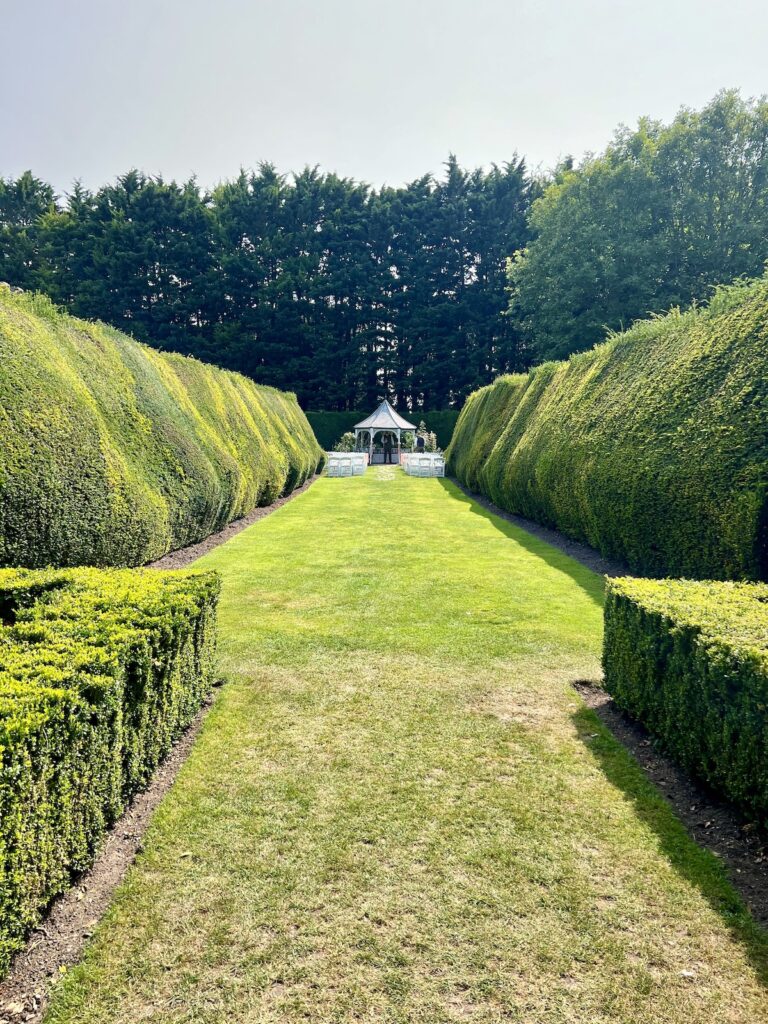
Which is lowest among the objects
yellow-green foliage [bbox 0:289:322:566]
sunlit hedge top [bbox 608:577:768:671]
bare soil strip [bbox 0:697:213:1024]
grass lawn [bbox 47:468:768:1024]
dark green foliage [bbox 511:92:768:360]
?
bare soil strip [bbox 0:697:213:1024]

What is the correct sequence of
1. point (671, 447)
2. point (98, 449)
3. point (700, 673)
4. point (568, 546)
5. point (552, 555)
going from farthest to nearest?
point (568, 546)
point (552, 555)
point (671, 447)
point (98, 449)
point (700, 673)

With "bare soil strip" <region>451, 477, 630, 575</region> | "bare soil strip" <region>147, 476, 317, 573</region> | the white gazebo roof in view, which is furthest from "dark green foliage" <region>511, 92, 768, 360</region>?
"bare soil strip" <region>147, 476, 317, 573</region>

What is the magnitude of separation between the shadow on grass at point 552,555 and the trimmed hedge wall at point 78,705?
5.30 m

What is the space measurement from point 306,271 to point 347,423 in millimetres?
13794

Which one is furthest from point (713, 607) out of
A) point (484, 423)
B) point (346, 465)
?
point (346, 465)

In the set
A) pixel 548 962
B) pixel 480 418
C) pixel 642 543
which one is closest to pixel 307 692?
pixel 548 962

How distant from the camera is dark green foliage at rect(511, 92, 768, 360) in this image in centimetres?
2533

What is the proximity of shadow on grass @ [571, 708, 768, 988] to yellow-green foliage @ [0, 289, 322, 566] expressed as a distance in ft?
18.4

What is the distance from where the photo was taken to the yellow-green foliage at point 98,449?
5.75m

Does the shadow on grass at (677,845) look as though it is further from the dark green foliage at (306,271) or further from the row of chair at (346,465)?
the dark green foliage at (306,271)

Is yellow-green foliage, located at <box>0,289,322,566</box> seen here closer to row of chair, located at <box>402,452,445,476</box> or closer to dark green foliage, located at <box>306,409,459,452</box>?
row of chair, located at <box>402,452,445,476</box>

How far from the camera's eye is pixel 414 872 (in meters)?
2.61

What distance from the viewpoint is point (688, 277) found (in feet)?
87.6

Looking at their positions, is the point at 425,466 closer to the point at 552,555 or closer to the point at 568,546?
the point at 568,546
